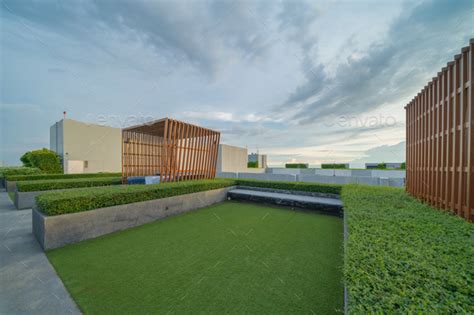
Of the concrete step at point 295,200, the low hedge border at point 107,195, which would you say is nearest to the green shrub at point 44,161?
the low hedge border at point 107,195

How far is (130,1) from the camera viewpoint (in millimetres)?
5379

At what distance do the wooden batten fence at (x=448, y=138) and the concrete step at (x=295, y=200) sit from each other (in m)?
2.14

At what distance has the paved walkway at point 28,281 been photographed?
2.07 metres

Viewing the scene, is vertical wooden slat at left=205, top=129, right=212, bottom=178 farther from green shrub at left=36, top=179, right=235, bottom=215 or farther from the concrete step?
green shrub at left=36, top=179, right=235, bottom=215

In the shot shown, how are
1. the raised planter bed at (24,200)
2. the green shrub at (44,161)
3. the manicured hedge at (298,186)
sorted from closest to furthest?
the raised planter bed at (24,200) < the manicured hedge at (298,186) < the green shrub at (44,161)

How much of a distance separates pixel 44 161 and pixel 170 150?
13.4m

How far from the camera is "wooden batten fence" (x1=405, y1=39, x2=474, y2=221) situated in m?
2.54

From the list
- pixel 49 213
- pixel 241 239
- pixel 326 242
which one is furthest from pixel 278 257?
pixel 49 213

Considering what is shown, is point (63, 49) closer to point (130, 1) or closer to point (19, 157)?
point (130, 1)

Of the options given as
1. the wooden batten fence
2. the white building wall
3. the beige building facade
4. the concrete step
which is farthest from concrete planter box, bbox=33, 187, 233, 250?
the beige building facade

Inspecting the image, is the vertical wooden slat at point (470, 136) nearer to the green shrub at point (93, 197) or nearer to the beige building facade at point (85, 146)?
the green shrub at point (93, 197)

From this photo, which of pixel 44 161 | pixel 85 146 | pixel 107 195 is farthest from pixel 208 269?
pixel 85 146

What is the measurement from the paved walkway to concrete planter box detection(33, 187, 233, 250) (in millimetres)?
273

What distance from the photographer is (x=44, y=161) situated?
13.8 metres
